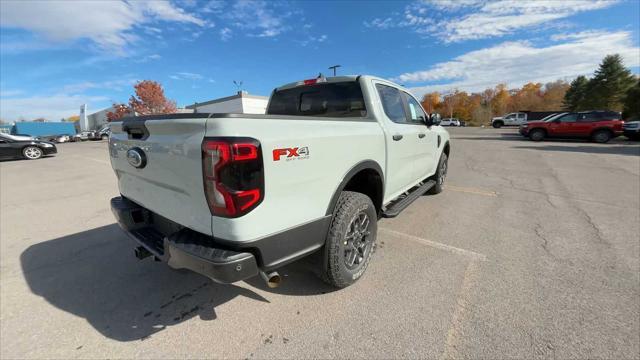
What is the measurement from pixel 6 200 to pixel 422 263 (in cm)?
816

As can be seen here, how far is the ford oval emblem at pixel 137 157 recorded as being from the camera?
2.09m

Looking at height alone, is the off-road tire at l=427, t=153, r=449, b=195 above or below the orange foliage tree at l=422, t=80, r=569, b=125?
below

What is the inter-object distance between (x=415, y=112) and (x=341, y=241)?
2850 mm

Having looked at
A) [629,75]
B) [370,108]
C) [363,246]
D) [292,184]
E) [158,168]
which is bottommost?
[363,246]

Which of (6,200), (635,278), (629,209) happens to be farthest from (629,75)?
(6,200)

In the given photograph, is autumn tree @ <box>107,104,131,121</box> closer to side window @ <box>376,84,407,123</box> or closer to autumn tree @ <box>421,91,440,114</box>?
side window @ <box>376,84,407,123</box>

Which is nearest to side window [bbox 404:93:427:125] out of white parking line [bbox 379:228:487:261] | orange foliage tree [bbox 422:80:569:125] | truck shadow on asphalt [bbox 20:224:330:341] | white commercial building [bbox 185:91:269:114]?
white parking line [bbox 379:228:487:261]

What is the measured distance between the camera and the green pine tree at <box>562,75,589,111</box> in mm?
45188

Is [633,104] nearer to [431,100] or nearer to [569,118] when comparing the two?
[569,118]

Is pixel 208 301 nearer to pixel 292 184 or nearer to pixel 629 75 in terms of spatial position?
pixel 292 184

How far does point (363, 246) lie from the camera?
2.76 meters

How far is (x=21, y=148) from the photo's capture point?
41.4ft

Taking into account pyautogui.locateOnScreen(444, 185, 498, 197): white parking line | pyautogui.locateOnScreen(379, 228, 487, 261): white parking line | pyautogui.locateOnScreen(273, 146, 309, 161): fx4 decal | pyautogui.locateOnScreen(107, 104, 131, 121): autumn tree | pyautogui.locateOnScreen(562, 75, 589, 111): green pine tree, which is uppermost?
pyautogui.locateOnScreen(107, 104, 131, 121): autumn tree

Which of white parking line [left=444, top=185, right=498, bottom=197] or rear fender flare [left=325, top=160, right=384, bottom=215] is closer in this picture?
rear fender flare [left=325, top=160, right=384, bottom=215]
